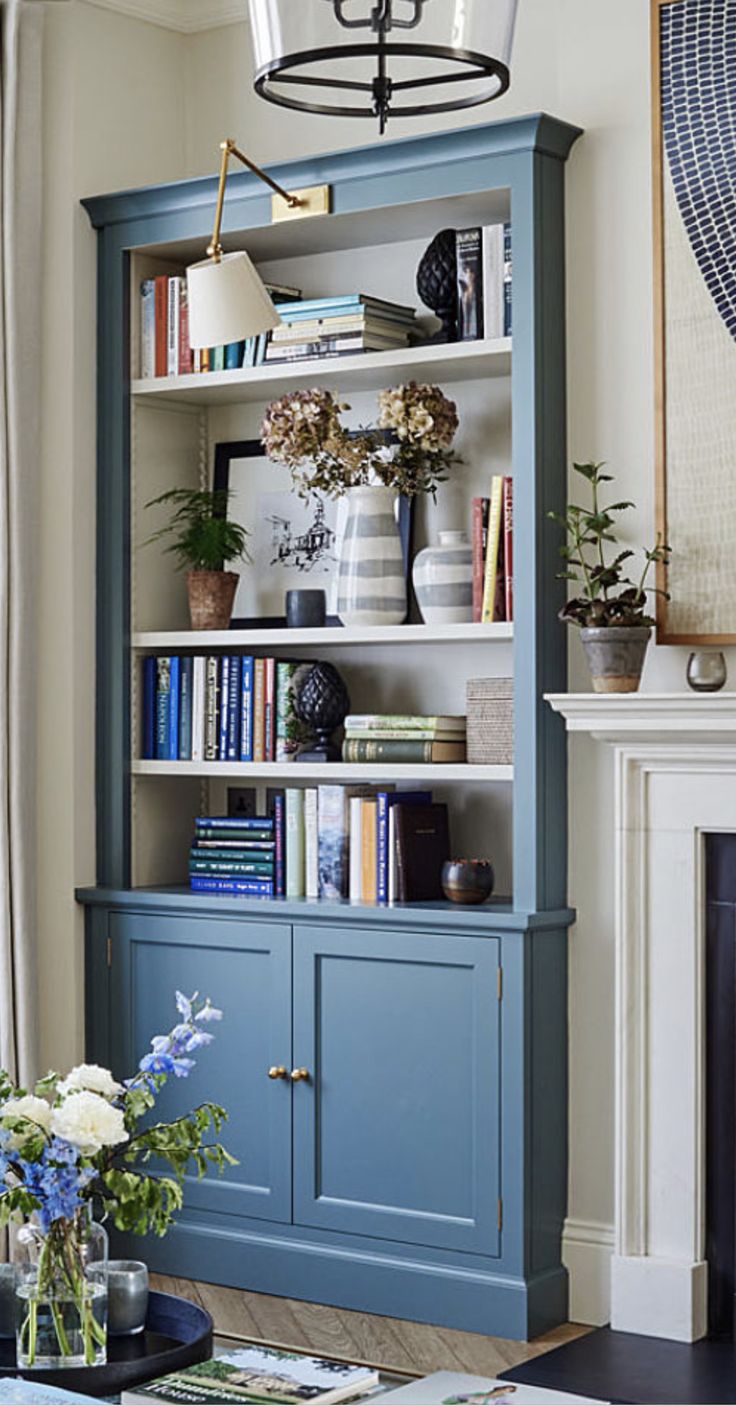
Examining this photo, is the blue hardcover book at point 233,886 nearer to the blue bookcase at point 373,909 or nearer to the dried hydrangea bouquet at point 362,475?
the blue bookcase at point 373,909

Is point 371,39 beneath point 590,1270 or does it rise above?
above

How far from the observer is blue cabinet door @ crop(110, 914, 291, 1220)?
4.30 metres

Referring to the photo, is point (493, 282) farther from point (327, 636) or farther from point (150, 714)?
point (150, 714)

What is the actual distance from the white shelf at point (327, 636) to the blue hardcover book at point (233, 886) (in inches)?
21.7

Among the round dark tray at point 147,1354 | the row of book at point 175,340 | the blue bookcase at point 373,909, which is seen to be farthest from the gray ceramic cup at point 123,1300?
Answer: the row of book at point 175,340

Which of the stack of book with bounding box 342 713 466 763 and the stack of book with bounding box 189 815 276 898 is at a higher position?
the stack of book with bounding box 342 713 466 763

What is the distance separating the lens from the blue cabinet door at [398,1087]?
13.1ft

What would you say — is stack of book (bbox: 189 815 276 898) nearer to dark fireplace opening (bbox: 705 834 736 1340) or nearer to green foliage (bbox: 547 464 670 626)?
green foliage (bbox: 547 464 670 626)

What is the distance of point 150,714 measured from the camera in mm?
4688

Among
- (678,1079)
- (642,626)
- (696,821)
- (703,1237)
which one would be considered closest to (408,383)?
(642,626)

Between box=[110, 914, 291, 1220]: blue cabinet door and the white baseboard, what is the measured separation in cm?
65

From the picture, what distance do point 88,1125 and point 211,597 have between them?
240cm

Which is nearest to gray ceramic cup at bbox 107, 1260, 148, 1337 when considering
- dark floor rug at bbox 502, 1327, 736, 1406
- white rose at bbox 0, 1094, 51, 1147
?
white rose at bbox 0, 1094, 51, 1147

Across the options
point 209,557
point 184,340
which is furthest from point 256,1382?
point 184,340
